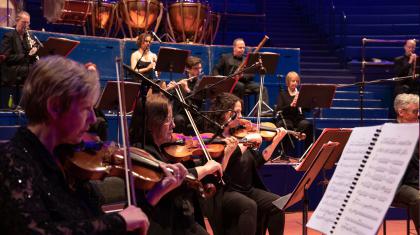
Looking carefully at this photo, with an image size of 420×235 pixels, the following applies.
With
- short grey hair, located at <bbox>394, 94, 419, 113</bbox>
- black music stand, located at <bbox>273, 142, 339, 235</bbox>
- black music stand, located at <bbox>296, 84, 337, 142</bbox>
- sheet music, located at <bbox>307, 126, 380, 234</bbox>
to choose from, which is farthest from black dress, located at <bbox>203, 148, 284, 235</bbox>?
black music stand, located at <bbox>296, 84, 337, 142</bbox>

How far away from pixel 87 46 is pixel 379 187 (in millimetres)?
7266

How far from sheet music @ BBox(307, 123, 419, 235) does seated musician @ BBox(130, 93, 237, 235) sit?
1078 mm

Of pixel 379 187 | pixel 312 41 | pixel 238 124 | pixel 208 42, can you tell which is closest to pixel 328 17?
pixel 312 41

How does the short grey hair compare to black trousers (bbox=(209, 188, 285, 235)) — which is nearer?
black trousers (bbox=(209, 188, 285, 235))

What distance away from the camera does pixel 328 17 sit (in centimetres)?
1288

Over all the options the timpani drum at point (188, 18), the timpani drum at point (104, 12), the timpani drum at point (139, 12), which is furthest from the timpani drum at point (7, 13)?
the timpani drum at point (188, 18)

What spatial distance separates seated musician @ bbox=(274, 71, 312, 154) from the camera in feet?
28.2

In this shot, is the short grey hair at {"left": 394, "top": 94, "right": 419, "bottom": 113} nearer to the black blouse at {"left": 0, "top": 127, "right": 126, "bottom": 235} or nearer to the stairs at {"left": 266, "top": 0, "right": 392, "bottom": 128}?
the black blouse at {"left": 0, "top": 127, "right": 126, "bottom": 235}

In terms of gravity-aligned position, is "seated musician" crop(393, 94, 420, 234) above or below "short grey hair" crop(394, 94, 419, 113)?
below

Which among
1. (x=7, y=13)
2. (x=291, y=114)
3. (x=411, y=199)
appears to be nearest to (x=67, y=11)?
(x=7, y=13)

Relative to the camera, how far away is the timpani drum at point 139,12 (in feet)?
31.7

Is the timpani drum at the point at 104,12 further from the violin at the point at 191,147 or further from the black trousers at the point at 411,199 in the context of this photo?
the black trousers at the point at 411,199

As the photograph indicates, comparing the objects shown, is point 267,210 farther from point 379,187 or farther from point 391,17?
point 391,17

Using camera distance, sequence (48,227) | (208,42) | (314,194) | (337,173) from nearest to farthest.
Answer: (48,227) → (337,173) → (314,194) → (208,42)
